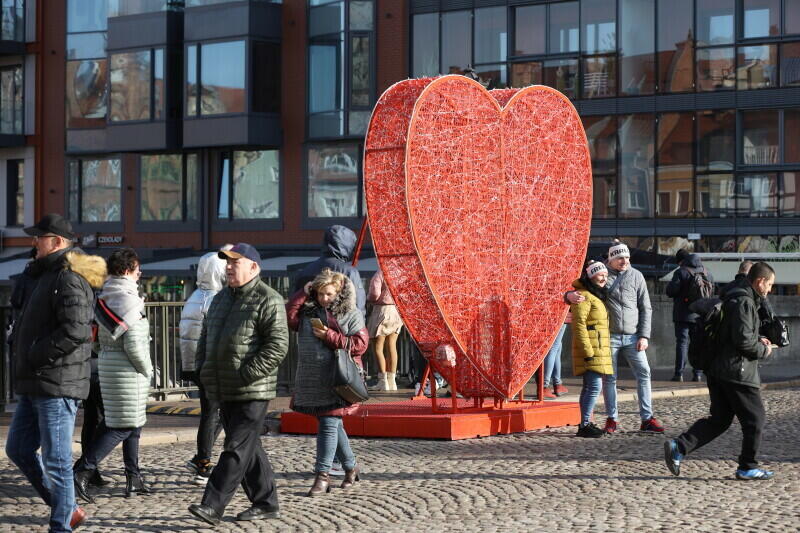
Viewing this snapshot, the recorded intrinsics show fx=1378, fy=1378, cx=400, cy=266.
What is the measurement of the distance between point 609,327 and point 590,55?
20.4 m

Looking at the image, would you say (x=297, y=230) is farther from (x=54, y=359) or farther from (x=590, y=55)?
(x=54, y=359)

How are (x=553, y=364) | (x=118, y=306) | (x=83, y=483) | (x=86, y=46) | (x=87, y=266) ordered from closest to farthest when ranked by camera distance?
1. (x=87, y=266)
2. (x=83, y=483)
3. (x=118, y=306)
4. (x=553, y=364)
5. (x=86, y=46)

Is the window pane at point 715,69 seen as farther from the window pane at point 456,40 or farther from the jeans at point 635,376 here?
the jeans at point 635,376

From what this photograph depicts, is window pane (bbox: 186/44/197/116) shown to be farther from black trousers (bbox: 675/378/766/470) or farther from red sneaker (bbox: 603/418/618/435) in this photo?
black trousers (bbox: 675/378/766/470)

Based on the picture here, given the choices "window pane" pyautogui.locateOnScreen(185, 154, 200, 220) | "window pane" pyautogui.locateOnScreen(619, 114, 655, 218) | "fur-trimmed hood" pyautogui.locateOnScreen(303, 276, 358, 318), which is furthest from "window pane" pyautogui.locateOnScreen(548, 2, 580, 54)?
"fur-trimmed hood" pyautogui.locateOnScreen(303, 276, 358, 318)

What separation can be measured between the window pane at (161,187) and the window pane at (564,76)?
11404 mm

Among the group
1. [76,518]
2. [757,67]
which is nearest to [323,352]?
[76,518]

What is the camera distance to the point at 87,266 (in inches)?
318

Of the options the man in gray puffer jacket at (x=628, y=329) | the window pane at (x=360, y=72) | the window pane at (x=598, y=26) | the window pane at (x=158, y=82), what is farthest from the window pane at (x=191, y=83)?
the man in gray puffer jacket at (x=628, y=329)

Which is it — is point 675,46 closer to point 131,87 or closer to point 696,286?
point 696,286

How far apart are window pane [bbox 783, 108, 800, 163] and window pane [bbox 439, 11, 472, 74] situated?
7.99m

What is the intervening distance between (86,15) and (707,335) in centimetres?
3308

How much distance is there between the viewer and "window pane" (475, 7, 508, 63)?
111 feet

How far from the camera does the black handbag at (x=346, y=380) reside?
31.1ft
